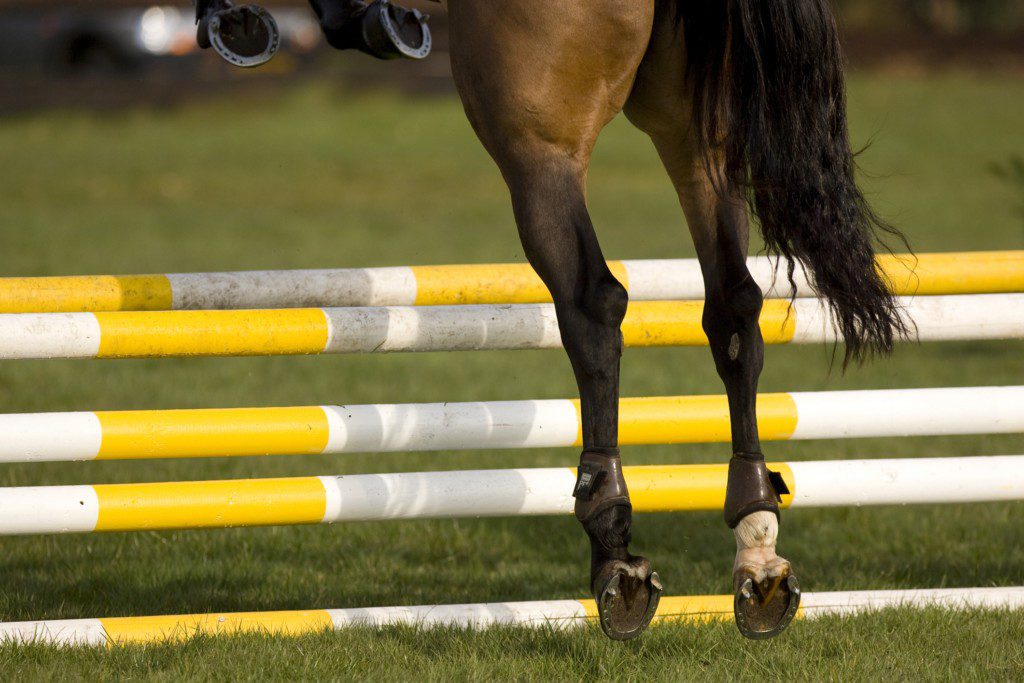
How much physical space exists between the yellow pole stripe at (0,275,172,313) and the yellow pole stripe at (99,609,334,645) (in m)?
0.78

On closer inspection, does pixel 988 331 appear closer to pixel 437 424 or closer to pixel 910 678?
pixel 910 678

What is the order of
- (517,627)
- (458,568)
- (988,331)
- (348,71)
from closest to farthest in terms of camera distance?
(517,627), (988,331), (458,568), (348,71)

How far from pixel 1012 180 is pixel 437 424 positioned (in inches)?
184

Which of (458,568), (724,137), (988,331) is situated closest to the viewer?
(724,137)

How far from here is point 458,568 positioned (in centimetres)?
401

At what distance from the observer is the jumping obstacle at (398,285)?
321 cm

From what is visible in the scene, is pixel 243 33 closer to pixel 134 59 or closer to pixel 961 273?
pixel 961 273

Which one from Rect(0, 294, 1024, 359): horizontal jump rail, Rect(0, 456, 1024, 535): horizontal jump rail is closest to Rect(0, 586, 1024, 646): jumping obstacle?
Rect(0, 456, 1024, 535): horizontal jump rail

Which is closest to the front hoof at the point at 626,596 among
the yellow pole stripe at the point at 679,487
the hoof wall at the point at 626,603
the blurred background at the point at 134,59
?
the hoof wall at the point at 626,603

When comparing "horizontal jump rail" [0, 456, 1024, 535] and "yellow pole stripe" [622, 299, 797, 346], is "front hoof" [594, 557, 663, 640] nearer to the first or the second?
"horizontal jump rail" [0, 456, 1024, 535]

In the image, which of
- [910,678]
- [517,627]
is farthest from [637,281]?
[910,678]

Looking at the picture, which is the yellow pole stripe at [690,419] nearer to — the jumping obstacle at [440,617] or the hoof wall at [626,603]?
the jumping obstacle at [440,617]

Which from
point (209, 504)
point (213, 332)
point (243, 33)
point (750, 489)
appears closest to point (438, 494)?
point (209, 504)

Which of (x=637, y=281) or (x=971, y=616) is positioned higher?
(x=637, y=281)
